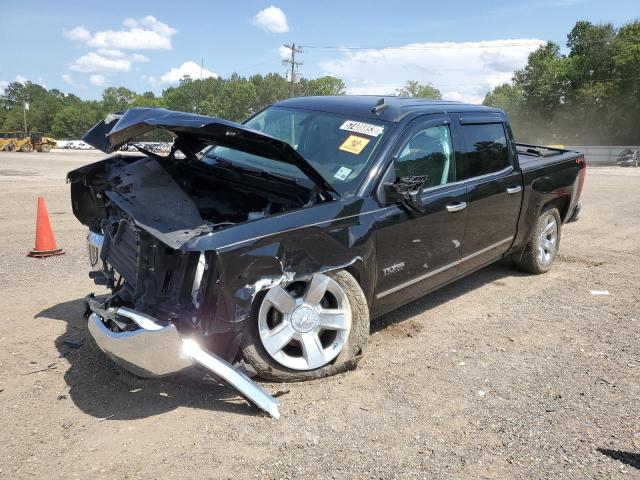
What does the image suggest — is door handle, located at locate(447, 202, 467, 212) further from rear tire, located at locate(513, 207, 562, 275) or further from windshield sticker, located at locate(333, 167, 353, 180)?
rear tire, located at locate(513, 207, 562, 275)

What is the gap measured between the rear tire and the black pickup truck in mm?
A: 824

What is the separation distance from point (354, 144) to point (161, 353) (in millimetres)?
2078

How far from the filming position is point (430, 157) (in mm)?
4238

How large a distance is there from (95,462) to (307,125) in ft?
9.53

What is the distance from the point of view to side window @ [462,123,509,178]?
15.3 feet

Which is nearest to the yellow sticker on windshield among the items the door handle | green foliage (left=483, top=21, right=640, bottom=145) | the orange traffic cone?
the door handle

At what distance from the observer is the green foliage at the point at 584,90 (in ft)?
171

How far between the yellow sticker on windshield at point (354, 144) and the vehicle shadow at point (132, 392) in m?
1.90

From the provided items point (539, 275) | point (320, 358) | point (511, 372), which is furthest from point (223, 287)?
point (539, 275)

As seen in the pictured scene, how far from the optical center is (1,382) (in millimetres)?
3459

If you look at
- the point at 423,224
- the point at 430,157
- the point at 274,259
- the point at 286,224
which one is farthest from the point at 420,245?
the point at 274,259

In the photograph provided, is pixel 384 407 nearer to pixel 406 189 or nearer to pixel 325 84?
pixel 406 189

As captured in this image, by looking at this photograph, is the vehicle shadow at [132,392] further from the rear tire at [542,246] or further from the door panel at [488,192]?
the rear tire at [542,246]

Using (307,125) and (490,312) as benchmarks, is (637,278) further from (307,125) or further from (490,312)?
(307,125)
